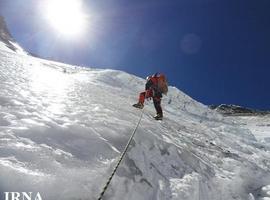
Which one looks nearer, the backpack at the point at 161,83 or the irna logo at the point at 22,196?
the irna logo at the point at 22,196

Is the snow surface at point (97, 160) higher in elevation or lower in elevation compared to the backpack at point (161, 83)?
lower

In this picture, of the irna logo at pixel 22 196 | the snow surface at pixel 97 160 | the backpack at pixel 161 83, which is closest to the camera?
the irna logo at pixel 22 196

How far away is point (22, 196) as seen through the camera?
5340 millimetres

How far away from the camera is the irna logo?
5221 mm

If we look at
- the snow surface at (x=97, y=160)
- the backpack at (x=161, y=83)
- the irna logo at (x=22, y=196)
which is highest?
the backpack at (x=161, y=83)

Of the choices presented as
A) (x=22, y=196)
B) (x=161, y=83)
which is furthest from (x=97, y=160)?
(x=161, y=83)

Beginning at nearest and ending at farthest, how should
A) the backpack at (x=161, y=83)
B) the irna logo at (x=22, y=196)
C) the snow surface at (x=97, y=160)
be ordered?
the irna logo at (x=22, y=196)
the snow surface at (x=97, y=160)
the backpack at (x=161, y=83)

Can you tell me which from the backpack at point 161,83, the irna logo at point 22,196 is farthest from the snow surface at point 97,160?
the backpack at point 161,83

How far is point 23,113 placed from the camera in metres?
8.73

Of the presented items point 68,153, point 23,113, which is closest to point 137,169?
point 68,153

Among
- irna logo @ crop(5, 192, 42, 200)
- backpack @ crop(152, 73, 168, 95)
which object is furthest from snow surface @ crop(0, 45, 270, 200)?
backpack @ crop(152, 73, 168, 95)

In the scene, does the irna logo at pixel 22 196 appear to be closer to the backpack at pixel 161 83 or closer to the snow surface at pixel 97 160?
the snow surface at pixel 97 160

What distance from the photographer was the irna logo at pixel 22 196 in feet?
17.1

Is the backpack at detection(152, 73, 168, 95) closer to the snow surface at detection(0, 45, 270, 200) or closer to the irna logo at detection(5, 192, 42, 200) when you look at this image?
the snow surface at detection(0, 45, 270, 200)
